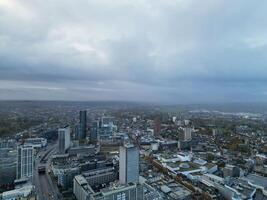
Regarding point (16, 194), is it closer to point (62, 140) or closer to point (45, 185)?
point (45, 185)

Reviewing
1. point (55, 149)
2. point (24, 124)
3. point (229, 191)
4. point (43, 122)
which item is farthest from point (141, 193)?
point (43, 122)

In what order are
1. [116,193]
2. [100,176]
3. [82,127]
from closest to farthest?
1. [116,193]
2. [100,176]
3. [82,127]

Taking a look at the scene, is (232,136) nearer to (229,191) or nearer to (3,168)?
(229,191)

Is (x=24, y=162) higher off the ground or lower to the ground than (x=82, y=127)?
lower

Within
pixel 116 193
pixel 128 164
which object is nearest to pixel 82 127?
pixel 128 164

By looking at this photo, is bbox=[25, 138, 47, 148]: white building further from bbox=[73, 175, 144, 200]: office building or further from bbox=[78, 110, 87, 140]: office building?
bbox=[73, 175, 144, 200]: office building

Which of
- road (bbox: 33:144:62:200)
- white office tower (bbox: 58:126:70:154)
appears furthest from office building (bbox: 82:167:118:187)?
white office tower (bbox: 58:126:70:154)
